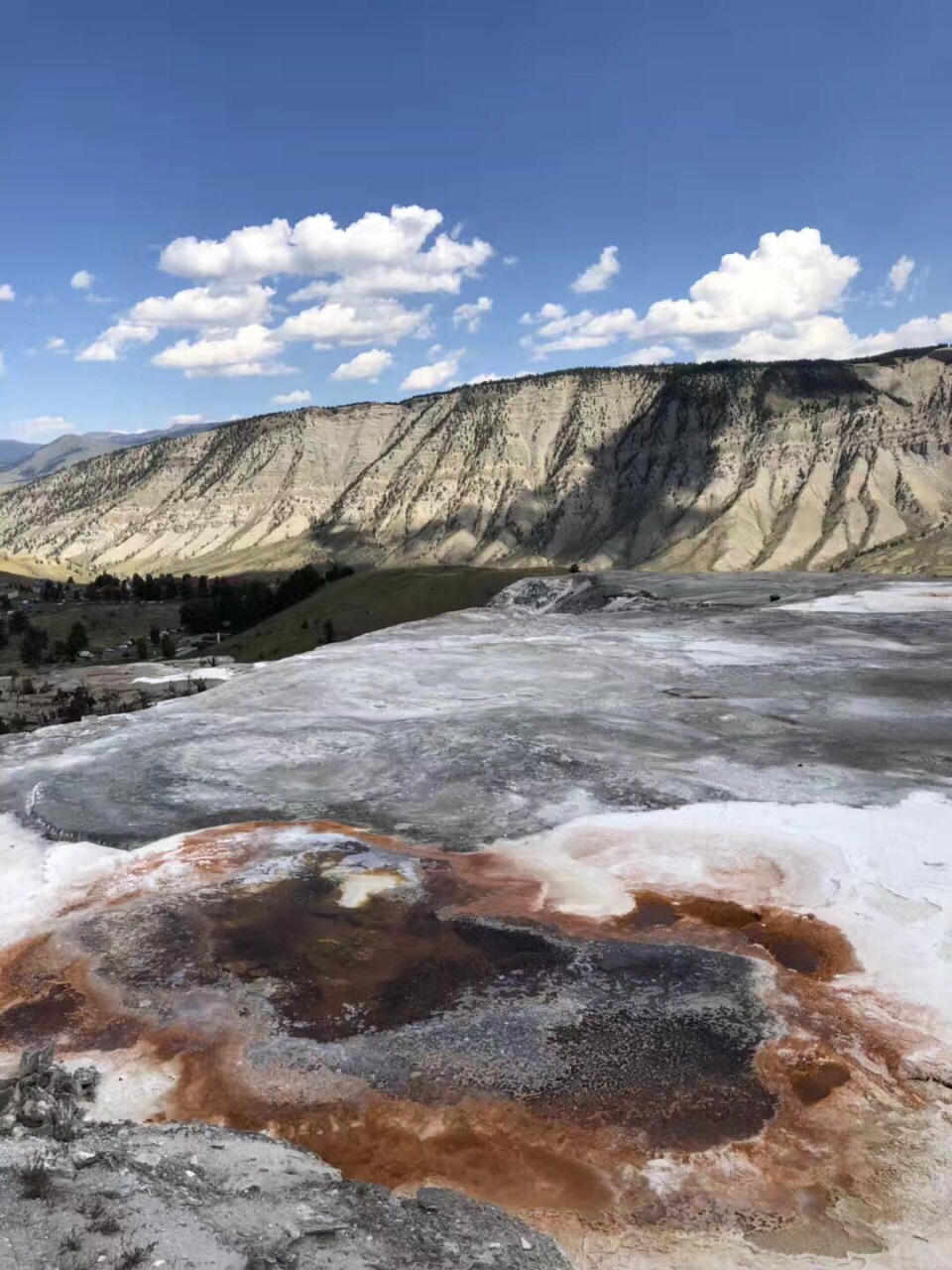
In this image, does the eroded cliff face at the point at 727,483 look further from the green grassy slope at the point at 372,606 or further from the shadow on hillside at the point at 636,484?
the green grassy slope at the point at 372,606

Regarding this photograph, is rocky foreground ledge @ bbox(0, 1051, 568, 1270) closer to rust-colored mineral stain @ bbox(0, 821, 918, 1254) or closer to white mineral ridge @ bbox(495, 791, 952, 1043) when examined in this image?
rust-colored mineral stain @ bbox(0, 821, 918, 1254)

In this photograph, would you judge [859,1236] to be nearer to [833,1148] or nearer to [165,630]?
[833,1148]

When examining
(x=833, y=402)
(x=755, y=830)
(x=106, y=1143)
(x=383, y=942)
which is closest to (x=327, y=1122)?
(x=106, y=1143)

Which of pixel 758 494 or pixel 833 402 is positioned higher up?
pixel 833 402

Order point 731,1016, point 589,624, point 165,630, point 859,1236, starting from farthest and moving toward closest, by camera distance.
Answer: point 165,630 < point 589,624 < point 731,1016 < point 859,1236

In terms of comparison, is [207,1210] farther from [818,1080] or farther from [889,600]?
[889,600]

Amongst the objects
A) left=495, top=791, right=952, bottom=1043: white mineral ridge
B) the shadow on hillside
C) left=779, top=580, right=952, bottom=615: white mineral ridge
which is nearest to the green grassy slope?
left=779, top=580, right=952, bottom=615: white mineral ridge

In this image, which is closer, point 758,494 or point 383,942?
point 383,942

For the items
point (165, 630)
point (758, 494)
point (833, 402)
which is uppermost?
point (833, 402)
